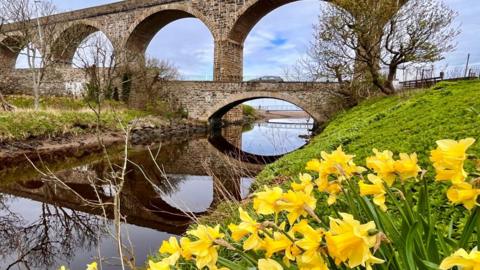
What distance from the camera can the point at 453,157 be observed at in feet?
2.98

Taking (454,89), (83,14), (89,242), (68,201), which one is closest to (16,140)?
(68,201)

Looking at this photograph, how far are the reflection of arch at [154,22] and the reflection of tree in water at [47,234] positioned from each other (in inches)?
686

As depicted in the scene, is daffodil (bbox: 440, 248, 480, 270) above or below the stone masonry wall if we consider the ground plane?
above

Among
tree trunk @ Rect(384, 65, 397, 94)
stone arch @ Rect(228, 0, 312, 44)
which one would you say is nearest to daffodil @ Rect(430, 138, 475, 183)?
tree trunk @ Rect(384, 65, 397, 94)

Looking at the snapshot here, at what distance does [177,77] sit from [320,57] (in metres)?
11.4

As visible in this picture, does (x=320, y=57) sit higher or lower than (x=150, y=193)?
higher

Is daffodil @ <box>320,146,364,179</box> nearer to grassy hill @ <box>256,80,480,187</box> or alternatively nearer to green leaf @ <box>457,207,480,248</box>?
green leaf @ <box>457,207,480,248</box>

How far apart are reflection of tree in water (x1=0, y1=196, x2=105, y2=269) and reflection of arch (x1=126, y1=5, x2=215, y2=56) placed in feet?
57.2

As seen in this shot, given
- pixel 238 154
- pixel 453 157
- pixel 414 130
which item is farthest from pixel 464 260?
pixel 238 154

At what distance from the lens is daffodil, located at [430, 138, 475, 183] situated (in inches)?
35.4

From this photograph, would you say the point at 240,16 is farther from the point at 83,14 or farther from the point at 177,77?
the point at 83,14

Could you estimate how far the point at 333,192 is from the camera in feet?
4.17

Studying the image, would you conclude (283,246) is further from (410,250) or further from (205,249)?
(410,250)

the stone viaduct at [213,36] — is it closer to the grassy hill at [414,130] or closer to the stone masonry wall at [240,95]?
the stone masonry wall at [240,95]
